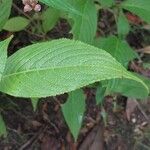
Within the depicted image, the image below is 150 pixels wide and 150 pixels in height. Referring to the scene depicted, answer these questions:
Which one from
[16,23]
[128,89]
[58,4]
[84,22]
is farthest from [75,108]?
[58,4]

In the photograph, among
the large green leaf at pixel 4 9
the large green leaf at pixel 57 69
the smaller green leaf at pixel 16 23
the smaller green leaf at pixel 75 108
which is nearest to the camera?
the large green leaf at pixel 57 69

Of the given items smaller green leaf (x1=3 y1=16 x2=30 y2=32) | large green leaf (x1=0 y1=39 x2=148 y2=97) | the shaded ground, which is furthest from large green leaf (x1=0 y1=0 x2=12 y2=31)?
the shaded ground

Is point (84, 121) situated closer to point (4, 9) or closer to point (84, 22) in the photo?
point (84, 22)

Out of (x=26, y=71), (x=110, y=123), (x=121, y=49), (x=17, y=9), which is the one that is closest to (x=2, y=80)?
(x=26, y=71)

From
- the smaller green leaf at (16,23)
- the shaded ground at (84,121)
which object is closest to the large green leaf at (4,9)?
the smaller green leaf at (16,23)

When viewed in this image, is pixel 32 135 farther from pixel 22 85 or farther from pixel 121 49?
pixel 22 85

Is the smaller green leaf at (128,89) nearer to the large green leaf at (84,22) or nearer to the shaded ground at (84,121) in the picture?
the large green leaf at (84,22)

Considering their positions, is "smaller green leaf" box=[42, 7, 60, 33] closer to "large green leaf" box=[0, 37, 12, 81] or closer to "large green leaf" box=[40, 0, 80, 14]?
"large green leaf" box=[40, 0, 80, 14]
